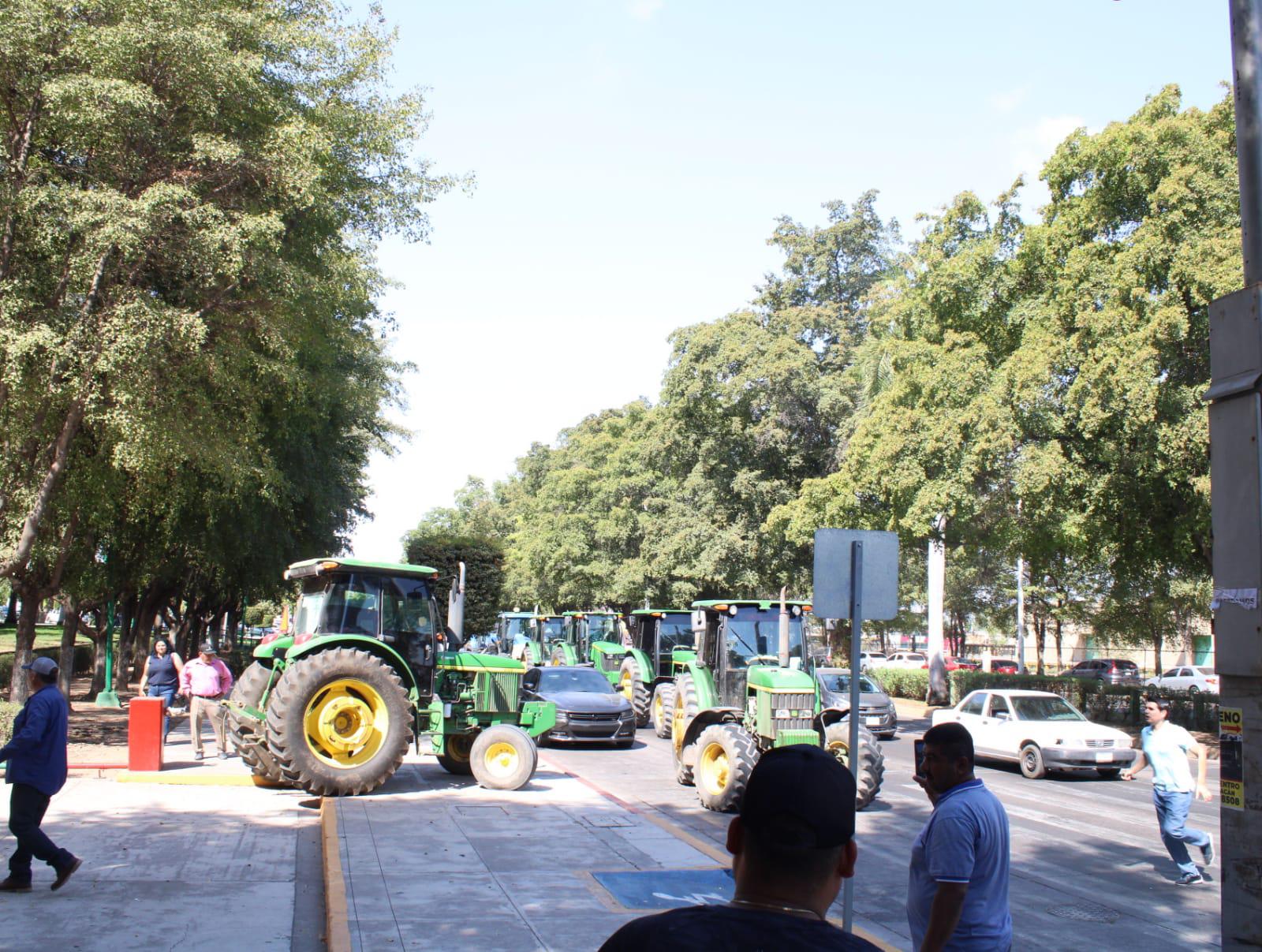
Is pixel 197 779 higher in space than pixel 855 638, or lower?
lower

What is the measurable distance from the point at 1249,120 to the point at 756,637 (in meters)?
12.9

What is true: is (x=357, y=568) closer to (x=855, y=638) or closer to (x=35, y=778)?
(x=35, y=778)

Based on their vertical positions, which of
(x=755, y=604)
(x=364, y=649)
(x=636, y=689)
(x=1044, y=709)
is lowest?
(x=636, y=689)

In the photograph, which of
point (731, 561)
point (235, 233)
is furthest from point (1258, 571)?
point (731, 561)

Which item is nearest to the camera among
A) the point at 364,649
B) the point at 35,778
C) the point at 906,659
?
the point at 35,778

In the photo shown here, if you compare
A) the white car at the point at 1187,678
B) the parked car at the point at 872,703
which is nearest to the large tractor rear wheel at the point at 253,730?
the parked car at the point at 872,703

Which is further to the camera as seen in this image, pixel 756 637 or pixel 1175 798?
pixel 756 637

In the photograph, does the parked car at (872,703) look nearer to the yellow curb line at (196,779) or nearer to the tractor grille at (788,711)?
the tractor grille at (788,711)

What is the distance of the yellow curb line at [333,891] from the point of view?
7289 mm

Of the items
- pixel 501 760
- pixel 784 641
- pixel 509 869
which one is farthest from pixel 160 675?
pixel 509 869

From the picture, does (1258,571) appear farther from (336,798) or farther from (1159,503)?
(1159,503)

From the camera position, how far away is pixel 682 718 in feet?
57.6

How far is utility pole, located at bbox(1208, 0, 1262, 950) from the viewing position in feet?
13.5

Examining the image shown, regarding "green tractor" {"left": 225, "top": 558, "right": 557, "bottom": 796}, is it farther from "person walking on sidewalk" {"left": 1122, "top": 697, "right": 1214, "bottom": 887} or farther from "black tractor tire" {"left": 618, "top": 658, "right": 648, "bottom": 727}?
"black tractor tire" {"left": 618, "top": 658, "right": 648, "bottom": 727}
